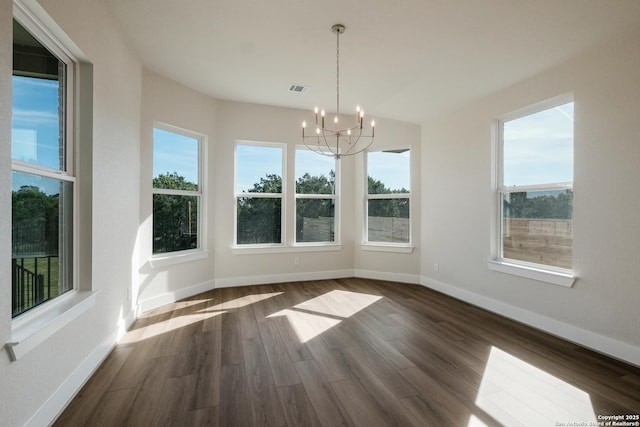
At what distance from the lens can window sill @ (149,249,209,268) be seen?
Result: 3643mm

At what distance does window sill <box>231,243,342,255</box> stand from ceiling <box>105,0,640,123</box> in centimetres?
232

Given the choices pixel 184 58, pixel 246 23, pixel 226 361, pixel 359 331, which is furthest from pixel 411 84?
pixel 226 361

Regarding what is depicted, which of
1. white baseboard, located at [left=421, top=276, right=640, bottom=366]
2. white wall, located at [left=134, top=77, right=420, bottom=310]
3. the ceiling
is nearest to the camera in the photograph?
the ceiling

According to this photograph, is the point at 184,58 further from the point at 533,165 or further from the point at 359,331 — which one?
the point at 533,165

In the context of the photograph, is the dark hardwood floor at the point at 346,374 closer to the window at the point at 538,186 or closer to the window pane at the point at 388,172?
the window at the point at 538,186

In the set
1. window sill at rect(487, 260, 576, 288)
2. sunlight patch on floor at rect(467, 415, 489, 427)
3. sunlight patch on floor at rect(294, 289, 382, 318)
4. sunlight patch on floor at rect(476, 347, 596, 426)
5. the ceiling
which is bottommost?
sunlight patch on floor at rect(467, 415, 489, 427)

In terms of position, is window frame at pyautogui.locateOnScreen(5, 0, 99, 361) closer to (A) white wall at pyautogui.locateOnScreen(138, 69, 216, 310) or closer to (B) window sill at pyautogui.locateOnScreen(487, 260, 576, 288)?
(A) white wall at pyautogui.locateOnScreen(138, 69, 216, 310)

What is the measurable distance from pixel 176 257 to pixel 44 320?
7.16 ft

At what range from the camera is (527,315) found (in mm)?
3260

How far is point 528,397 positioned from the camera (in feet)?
6.57

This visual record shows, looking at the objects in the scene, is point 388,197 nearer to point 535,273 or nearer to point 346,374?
point 535,273

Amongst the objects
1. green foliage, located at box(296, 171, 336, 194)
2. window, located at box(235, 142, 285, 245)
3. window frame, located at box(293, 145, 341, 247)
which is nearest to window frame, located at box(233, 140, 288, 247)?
window, located at box(235, 142, 285, 245)

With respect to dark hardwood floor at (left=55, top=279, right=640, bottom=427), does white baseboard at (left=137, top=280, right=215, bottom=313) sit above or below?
above

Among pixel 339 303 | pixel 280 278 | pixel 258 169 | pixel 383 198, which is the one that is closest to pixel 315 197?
pixel 258 169
